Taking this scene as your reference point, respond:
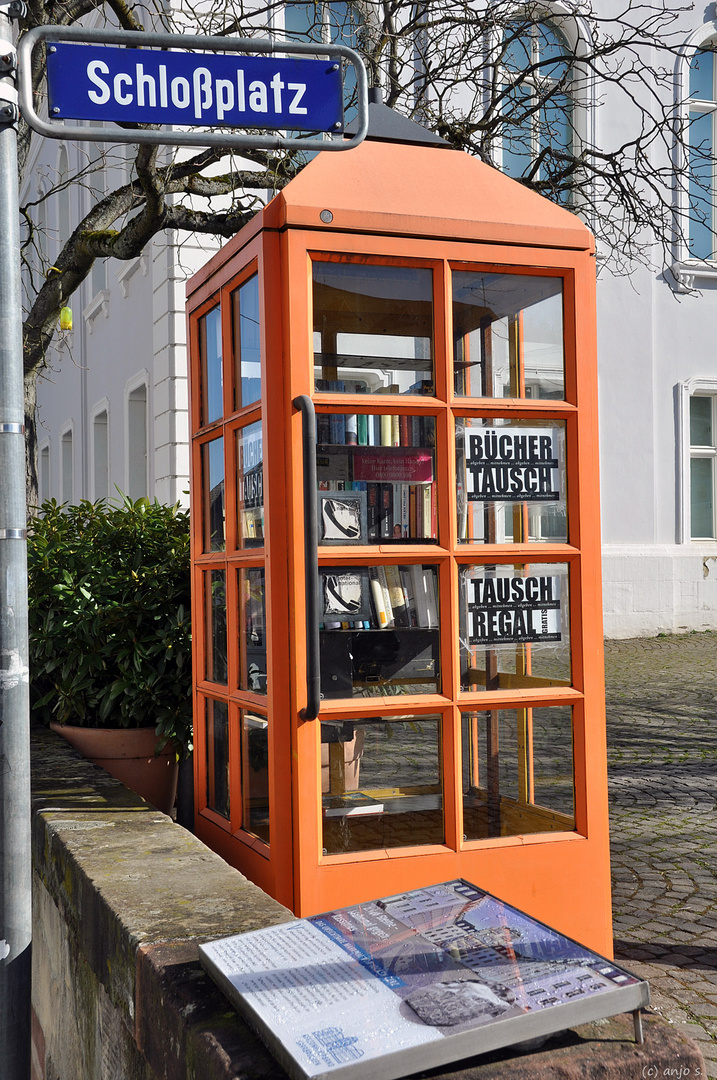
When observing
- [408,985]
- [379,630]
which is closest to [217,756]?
[379,630]

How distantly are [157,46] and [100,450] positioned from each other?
1597cm

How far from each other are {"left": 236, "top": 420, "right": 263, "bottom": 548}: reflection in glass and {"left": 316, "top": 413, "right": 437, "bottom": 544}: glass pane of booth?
17 centimetres

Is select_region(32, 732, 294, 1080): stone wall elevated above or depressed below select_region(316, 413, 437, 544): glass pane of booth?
below

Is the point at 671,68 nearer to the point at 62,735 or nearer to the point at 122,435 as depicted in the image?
the point at 122,435

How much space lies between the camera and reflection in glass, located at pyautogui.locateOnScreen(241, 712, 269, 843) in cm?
Answer: 299

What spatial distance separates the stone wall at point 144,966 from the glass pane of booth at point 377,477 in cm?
98

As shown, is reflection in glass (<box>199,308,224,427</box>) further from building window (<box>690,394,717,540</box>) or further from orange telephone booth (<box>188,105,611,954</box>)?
building window (<box>690,394,717,540</box>)

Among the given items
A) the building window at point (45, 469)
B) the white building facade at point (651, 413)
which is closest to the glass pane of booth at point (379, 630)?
the white building facade at point (651, 413)

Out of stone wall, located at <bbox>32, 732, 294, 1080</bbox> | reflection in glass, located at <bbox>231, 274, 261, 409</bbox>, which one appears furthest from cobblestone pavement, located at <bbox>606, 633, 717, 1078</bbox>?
reflection in glass, located at <bbox>231, 274, 261, 409</bbox>

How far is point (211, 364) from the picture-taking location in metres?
3.52

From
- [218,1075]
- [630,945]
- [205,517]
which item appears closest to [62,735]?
[205,517]

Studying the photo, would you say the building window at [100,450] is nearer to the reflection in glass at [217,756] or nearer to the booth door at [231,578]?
the booth door at [231,578]

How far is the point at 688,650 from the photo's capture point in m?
14.1

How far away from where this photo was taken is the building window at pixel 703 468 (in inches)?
642
